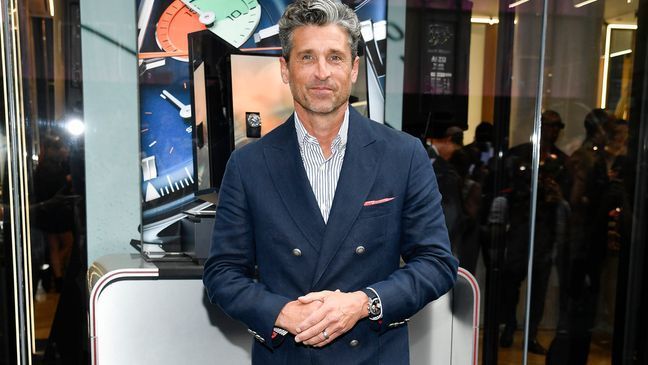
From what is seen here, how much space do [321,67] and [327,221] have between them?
31 centimetres

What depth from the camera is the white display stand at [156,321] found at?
1837 millimetres

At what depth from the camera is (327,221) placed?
113cm

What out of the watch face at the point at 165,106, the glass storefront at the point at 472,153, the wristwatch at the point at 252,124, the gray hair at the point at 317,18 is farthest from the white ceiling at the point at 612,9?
the gray hair at the point at 317,18

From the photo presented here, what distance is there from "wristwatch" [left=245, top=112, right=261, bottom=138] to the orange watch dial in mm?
351

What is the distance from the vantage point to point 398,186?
3.74 ft

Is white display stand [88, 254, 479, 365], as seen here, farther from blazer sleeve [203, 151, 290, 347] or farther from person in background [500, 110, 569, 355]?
person in background [500, 110, 569, 355]

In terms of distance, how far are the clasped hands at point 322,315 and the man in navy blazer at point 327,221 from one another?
31 mm

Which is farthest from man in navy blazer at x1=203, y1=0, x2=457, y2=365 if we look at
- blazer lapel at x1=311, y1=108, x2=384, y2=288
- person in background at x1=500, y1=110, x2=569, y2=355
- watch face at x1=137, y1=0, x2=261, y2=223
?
person in background at x1=500, y1=110, x2=569, y2=355

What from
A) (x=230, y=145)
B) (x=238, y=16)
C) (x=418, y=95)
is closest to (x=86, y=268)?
(x=230, y=145)

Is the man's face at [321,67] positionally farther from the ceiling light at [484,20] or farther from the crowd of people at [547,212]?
the ceiling light at [484,20]

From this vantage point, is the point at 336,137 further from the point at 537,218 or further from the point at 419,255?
the point at 537,218

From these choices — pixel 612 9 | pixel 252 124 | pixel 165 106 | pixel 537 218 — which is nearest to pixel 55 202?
pixel 165 106

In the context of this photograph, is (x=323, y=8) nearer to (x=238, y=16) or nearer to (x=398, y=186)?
(x=398, y=186)

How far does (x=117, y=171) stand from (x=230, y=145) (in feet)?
1.71
